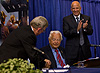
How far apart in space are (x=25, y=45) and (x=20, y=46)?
0.10 metres

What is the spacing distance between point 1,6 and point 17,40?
2.39 meters

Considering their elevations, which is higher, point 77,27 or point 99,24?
point 77,27

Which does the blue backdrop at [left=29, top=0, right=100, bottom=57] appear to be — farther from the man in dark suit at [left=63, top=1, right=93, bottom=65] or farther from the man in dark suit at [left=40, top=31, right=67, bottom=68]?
the man in dark suit at [left=40, top=31, right=67, bottom=68]

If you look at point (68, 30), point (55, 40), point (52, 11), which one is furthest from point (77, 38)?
point (52, 11)

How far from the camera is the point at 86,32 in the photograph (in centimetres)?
334

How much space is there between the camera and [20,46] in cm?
231

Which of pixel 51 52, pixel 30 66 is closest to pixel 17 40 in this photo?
→ pixel 51 52

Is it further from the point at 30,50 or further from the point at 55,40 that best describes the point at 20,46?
the point at 55,40

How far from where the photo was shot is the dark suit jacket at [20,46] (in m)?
2.23

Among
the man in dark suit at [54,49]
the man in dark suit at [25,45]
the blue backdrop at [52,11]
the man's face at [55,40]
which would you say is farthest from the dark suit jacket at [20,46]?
the blue backdrop at [52,11]

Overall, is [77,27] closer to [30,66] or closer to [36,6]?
[36,6]

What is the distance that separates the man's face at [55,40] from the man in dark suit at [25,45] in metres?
0.63

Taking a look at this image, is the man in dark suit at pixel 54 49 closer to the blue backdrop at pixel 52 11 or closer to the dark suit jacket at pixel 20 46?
the dark suit jacket at pixel 20 46

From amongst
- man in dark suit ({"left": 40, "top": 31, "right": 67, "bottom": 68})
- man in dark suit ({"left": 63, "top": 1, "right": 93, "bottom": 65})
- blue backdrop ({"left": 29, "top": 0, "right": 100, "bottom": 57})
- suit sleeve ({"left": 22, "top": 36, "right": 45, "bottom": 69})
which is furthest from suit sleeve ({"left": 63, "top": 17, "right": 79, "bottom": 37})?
blue backdrop ({"left": 29, "top": 0, "right": 100, "bottom": 57})
